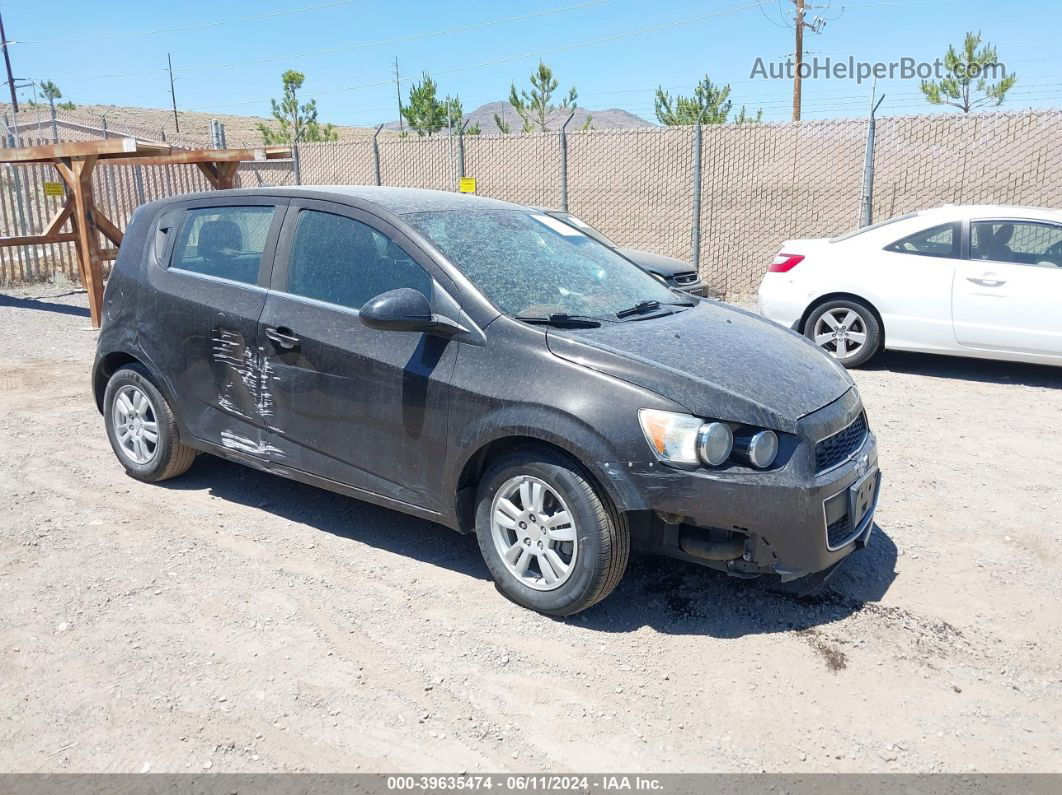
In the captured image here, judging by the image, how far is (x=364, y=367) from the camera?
4.10 metres

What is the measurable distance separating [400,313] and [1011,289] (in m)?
6.10

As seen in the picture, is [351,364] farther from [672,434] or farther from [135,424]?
[135,424]

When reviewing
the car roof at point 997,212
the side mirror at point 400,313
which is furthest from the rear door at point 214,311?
the car roof at point 997,212

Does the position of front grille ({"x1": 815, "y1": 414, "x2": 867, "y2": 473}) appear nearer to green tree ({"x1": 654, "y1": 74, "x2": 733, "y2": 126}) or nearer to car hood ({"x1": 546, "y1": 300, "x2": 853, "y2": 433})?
car hood ({"x1": 546, "y1": 300, "x2": 853, "y2": 433})

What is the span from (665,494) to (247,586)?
201 cm

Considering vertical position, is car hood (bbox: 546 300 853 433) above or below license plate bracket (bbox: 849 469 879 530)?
above

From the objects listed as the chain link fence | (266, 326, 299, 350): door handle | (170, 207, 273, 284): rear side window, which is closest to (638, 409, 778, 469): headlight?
(266, 326, 299, 350): door handle

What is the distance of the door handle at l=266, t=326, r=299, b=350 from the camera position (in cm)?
434

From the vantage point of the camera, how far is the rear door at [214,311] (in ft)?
15.0

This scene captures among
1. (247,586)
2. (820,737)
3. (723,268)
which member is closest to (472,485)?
(247,586)

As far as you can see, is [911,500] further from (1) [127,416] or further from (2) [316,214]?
(1) [127,416]

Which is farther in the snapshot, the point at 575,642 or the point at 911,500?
the point at 911,500

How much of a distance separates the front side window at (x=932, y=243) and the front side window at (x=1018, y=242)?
15 cm

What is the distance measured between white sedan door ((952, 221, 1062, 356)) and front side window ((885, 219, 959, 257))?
6.1 inches
